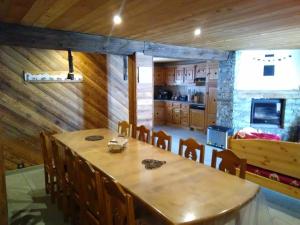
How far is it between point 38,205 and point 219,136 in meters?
4.03

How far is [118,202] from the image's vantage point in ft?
5.04

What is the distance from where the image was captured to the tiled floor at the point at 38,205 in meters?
2.70

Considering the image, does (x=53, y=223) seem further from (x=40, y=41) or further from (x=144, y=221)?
(x=40, y=41)

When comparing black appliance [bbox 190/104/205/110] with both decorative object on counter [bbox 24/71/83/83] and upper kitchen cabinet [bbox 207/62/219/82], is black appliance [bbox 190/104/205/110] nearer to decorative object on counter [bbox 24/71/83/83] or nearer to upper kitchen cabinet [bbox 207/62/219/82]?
upper kitchen cabinet [bbox 207/62/219/82]

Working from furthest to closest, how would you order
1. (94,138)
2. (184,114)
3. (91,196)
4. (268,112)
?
(184,114), (268,112), (94,138), (91,196)

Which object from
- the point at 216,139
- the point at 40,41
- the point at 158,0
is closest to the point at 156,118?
the point at 216,139

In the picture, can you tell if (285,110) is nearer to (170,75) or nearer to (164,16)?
(170,75)

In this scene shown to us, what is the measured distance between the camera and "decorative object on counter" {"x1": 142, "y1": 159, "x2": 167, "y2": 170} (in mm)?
2211

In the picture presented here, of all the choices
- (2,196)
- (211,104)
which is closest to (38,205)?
(2,196)

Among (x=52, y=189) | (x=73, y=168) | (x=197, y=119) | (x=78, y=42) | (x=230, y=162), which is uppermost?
(x=78, y=42)

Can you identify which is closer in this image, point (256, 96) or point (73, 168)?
point (73, 168)

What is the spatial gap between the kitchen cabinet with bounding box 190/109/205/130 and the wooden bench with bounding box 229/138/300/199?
12.7 feet

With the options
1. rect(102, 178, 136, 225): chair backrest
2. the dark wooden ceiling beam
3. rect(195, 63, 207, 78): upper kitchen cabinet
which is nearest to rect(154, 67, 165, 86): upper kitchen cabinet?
rect(195, 63, 207, 78): upper kitchen cabinet

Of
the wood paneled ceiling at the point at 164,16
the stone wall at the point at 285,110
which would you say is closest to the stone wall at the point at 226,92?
the stone wall at the point at 285,110
